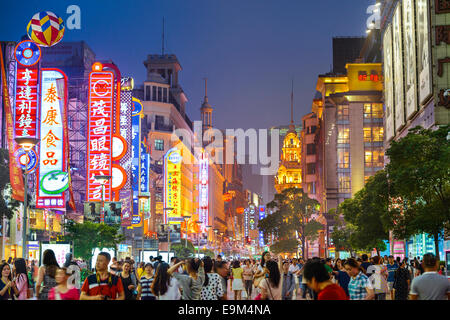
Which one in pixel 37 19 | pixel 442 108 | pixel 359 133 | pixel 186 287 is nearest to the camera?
pixel 186 287

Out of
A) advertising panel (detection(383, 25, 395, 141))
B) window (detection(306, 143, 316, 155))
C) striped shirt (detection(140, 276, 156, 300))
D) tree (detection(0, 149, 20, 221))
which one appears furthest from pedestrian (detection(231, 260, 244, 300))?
window (detection(306, 143, 316, 155))

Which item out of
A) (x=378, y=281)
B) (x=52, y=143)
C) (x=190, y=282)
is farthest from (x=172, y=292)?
(x=52, y=143)

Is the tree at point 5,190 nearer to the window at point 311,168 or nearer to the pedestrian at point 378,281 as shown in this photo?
the pedestrian at point 378,281

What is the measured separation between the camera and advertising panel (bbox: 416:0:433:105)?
52562 mm

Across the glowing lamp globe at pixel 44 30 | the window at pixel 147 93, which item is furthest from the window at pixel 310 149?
the glowing lamp globe at pixel 44 30

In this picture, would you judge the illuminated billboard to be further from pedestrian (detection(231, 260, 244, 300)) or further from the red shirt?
the red shirt

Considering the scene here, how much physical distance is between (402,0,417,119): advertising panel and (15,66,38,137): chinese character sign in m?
29.6

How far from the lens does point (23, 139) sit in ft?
90.2

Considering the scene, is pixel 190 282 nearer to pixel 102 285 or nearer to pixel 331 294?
pixel 102 285

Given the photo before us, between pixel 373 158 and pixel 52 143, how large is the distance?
2700 inches

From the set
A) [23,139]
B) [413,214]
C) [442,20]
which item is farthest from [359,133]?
[23,139]
